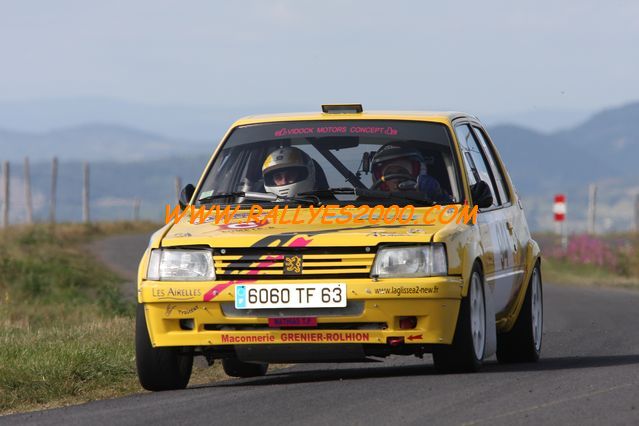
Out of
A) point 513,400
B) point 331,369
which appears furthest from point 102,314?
point 513,400

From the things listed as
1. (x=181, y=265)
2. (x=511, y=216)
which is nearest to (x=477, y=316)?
(x=181, y=265)

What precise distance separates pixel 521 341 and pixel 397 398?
2944 millimetres

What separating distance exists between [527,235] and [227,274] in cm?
347

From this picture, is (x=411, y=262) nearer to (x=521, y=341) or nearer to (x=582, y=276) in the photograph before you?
(x=521, y=341)

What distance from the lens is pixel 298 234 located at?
891 centimetres

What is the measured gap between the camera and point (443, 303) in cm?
882

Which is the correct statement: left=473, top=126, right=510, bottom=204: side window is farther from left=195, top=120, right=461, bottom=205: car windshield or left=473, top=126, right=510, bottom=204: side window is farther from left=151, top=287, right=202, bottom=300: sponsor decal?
left=151, top=287, right=202, bottom=300: sponsor decal

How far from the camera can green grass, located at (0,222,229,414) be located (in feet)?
31.6

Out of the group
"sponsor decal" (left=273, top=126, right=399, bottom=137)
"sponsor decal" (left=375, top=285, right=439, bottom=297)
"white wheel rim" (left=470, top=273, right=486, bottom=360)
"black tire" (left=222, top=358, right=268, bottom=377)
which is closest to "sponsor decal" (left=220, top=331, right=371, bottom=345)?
"sponsor decal" (left=375, top=285, right=439, bottom=297)

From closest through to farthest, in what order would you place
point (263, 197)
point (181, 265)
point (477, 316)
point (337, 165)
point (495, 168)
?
point (181, 265)
point (477, 316)
point (263, 197)
point (337, 165)
point (495, 168)

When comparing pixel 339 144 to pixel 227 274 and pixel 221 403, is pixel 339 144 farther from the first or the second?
pixel 221 403

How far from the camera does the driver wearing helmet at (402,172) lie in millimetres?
9936

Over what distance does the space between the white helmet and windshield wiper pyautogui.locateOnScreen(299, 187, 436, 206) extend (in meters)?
0.20

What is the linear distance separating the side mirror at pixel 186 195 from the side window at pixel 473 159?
1798 mm
